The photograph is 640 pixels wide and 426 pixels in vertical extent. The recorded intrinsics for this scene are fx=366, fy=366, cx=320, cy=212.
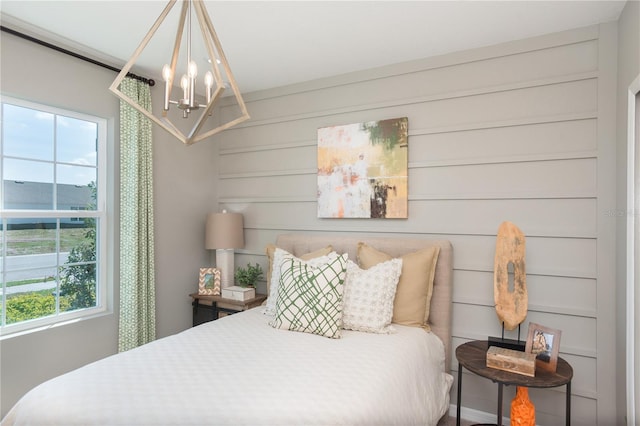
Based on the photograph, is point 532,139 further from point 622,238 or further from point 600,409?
point 600,409

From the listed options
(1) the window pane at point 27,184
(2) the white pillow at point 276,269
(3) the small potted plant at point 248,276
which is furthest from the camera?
(3) the small potted plant at point 248,276

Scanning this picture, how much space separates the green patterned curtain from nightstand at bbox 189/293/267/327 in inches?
15.4

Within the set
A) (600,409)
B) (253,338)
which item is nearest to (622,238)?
(600,409)

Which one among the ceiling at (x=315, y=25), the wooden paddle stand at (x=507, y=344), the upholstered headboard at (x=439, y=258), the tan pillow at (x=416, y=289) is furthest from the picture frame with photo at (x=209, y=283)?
the wooden paddle stand at (x=507, y=344)

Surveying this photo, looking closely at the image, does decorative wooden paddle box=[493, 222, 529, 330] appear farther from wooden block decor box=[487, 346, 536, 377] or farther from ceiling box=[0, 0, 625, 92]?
ceiling box=[0, 0, 625, 92]

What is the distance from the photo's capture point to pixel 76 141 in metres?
2.79

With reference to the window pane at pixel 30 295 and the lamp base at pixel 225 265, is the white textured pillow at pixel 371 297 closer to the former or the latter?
the lamp base at pixel 225 265

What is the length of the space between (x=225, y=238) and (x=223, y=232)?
58 mm

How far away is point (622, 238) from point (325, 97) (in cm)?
233

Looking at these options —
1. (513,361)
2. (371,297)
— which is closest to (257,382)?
(371,297)

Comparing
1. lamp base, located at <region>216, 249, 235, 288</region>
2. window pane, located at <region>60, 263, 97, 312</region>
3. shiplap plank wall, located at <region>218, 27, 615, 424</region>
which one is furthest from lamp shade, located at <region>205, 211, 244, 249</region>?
window pane, located at <region>60, 263, 97, 312</region>

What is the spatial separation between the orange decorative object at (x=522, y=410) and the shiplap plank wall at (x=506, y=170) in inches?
16.6

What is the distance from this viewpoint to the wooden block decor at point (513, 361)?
1968 mm

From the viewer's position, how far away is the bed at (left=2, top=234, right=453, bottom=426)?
4.67ft
